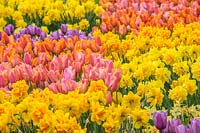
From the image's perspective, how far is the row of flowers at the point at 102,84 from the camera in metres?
3.40

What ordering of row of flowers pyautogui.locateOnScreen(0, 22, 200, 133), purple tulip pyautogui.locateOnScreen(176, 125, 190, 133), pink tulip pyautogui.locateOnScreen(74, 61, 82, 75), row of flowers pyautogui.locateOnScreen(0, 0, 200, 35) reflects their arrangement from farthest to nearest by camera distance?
row of flowers pyautogui.locateOnScreen(0, 0, 200, 35) < pink tulip pyautogui.locateOnScreen(74, 61, 82, 75) < row of flowers pyautogui.locateOnScreen(0, 22, 200, 133) < purple tulip pyautogui.locateOnScreen(176, 125, 190, 133)

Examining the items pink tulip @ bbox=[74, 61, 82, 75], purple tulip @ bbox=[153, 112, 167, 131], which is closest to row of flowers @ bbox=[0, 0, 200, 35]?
pink tulip @ bbox=[74, 61, 82, 75]

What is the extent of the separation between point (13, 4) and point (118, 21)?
80.6 inches

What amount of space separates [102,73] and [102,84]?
1.74ft

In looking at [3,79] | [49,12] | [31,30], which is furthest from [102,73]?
[49,12]

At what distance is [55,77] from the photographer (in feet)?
14.6

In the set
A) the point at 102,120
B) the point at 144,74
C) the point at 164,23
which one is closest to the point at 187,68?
the point at 144,74

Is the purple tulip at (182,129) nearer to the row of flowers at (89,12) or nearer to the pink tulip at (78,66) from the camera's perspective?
the pink tulip at (78,66)

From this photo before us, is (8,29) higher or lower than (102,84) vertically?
lower

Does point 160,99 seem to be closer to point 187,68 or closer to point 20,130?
point 187,68

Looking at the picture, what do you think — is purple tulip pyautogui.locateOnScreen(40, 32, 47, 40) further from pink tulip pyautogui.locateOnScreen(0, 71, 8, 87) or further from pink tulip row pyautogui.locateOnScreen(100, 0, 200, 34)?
pink tulip pyautogui.locateOnScreen(0, 71, 8, 87)

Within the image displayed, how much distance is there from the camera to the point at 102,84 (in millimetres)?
3732

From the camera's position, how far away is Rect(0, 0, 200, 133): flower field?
11.2 feet

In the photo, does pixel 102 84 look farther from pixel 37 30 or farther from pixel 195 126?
pixel 37 30
